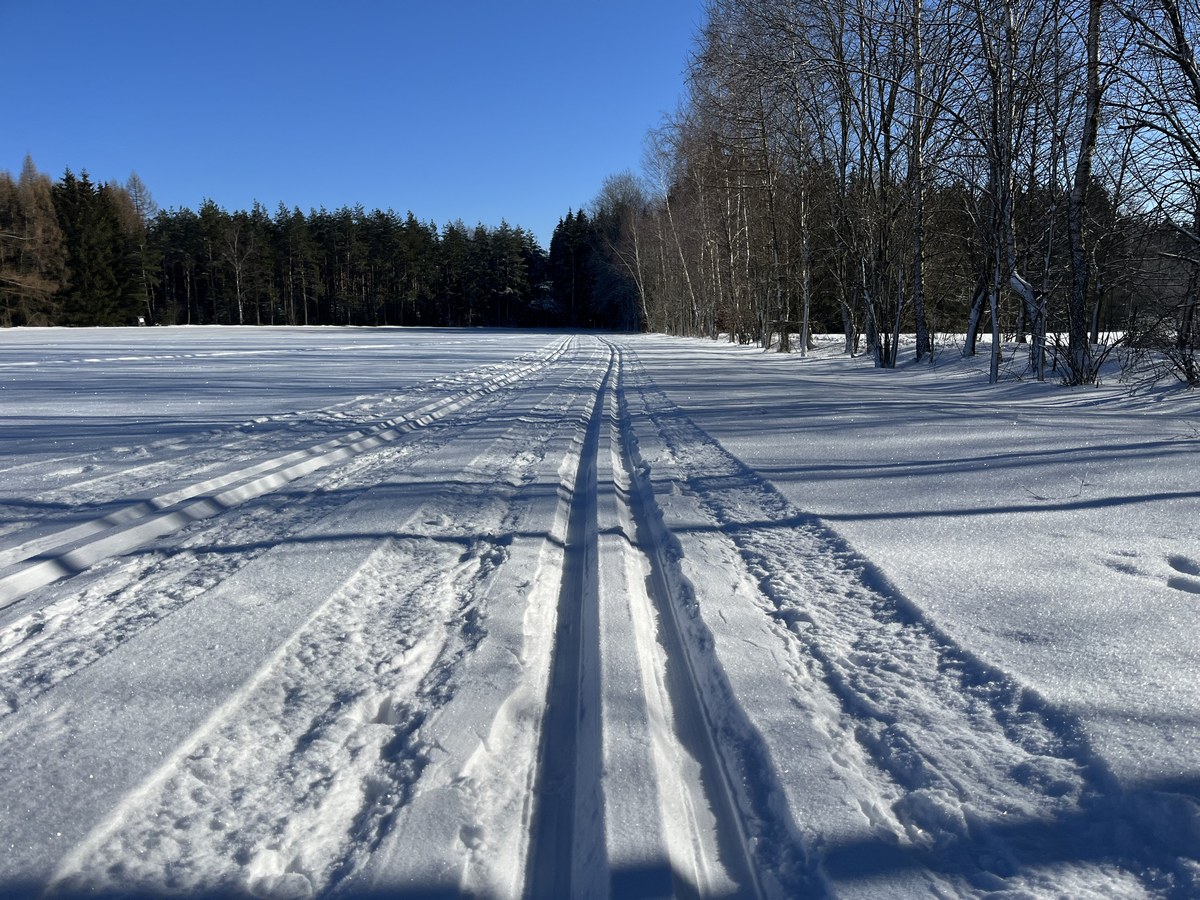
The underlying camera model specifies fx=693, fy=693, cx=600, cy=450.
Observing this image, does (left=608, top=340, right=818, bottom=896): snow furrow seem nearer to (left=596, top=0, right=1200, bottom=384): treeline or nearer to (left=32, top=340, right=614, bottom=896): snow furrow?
(left=32, top=340, right=614, bottom=896): snow furrow

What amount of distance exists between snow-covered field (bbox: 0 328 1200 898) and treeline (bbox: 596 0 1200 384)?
5.42m

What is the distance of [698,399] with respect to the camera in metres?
11.4

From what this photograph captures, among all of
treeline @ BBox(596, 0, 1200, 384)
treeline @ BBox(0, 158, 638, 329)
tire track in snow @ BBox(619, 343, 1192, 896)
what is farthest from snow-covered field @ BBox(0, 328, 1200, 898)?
treeline @ BBox(0, 158, 638, 329)

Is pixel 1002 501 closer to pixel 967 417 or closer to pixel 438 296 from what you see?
pixel 967 417

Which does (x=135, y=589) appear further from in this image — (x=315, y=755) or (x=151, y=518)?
(x=315, y=755)

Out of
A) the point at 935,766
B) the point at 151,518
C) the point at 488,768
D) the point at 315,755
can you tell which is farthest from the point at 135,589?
the point at 935,766

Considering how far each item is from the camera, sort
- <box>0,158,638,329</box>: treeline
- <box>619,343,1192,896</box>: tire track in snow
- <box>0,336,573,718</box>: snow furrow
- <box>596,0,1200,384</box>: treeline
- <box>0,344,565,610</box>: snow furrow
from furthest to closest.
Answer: <box>0,158,638,329</box>: treeline
<box>596,0,1200,384</box>: treeline
<box>0,344,565,610</box>: snow furrow
<box>0,336,573,718</box>: snow furrow
<box>619,343,1192,896</box>: tire track in snow

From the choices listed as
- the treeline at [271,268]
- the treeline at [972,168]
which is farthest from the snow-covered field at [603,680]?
the treeline at [271,268]

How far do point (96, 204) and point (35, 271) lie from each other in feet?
31.7

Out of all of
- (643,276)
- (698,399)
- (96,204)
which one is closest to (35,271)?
(96,204)

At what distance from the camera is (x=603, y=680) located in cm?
250

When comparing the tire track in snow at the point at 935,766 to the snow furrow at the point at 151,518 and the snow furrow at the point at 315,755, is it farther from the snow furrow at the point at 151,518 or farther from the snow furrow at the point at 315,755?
the snow furrow at the point at 151,518

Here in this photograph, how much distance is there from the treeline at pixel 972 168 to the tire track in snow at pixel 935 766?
8.55 m

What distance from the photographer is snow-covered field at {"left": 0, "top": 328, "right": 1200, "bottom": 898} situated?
1.70m
